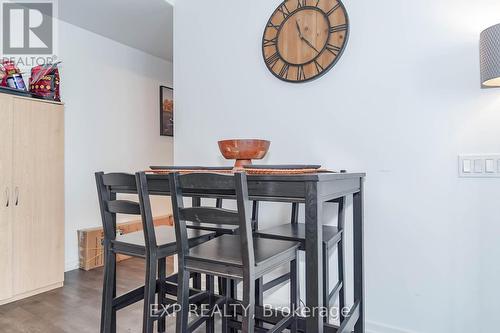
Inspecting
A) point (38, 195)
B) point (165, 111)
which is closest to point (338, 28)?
point (38, 195)

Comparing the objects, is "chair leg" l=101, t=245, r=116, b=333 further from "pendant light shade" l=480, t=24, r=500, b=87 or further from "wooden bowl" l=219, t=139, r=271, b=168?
"pendant light shade" l=480, t=24, r=500, b=87

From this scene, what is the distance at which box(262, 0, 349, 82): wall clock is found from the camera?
204cm

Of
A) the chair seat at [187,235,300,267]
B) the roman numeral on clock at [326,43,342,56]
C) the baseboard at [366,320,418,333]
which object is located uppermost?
the roman numeral on clock at [326,43,342,56]

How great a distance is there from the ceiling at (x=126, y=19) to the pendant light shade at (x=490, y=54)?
2351mm

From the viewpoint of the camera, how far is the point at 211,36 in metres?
2.57

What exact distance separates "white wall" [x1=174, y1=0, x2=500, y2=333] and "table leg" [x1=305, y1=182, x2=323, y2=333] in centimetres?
86

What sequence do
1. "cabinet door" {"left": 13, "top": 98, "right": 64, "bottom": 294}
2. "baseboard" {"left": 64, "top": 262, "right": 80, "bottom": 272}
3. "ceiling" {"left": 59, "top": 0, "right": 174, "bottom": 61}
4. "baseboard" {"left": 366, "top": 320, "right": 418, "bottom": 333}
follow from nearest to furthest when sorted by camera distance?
"baseboard" {"left": 366, "top": 320, "right": 418, "bottom": 333}
"cabinet door" {"left": 13, "top": 98, "right": 64, "bottom": 294}
"ceiling" {"left": 59, "top": 0, "right": 174, "bottom": 61}
"baseboard" {"left": 64, "top": 262, "right": 80, "bottom": 272}

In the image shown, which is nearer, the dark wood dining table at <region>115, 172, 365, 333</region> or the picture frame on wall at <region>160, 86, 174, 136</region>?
the dark wood dining table at <region>115, 172, 365, 333</region>

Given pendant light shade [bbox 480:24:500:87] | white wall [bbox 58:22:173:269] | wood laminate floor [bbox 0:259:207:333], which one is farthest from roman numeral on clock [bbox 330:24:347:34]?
white wall [bbox 58:22:173:269]

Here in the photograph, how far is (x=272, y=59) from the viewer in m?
2.27

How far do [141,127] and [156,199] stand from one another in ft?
3.08

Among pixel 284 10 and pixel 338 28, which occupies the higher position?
pixel 284 10

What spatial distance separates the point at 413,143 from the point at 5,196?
111 inches

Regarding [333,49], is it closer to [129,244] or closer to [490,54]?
[490,54]
